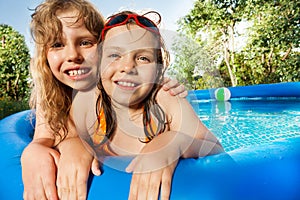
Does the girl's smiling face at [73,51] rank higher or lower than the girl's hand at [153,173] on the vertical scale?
higher

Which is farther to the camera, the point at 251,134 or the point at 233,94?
the point at 233,94

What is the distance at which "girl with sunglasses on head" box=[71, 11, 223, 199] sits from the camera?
94 cm

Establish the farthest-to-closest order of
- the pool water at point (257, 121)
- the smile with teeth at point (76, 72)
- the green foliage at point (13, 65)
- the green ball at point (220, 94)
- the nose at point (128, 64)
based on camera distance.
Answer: the green foliage at point (13, 65), the pool water at point (257, 121), the green ball at point (220, 94), the smile with teeth at point (76, 72), the nose at point (128, 64)

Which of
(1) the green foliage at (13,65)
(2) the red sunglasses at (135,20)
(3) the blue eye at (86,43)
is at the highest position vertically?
(2) the red sunglasses at (135,20)

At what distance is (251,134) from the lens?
139 inches

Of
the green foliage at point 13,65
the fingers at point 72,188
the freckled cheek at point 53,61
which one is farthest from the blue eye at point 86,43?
the green foliage at point 13,65

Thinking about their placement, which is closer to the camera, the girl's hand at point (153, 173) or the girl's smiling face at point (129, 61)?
the girl's hand at point (153, 173)

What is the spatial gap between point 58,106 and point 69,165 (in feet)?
2.28

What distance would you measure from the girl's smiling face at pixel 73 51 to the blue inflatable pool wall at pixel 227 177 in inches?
19.2

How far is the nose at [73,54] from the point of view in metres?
1.49

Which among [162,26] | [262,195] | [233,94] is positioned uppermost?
[162,26]

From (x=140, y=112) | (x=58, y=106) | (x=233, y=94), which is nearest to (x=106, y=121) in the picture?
(x=140, y=112)

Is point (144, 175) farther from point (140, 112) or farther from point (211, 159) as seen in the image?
point (140, 112)

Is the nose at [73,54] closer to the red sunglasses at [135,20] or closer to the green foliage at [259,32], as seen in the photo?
the red sunglasses at [135,20]
